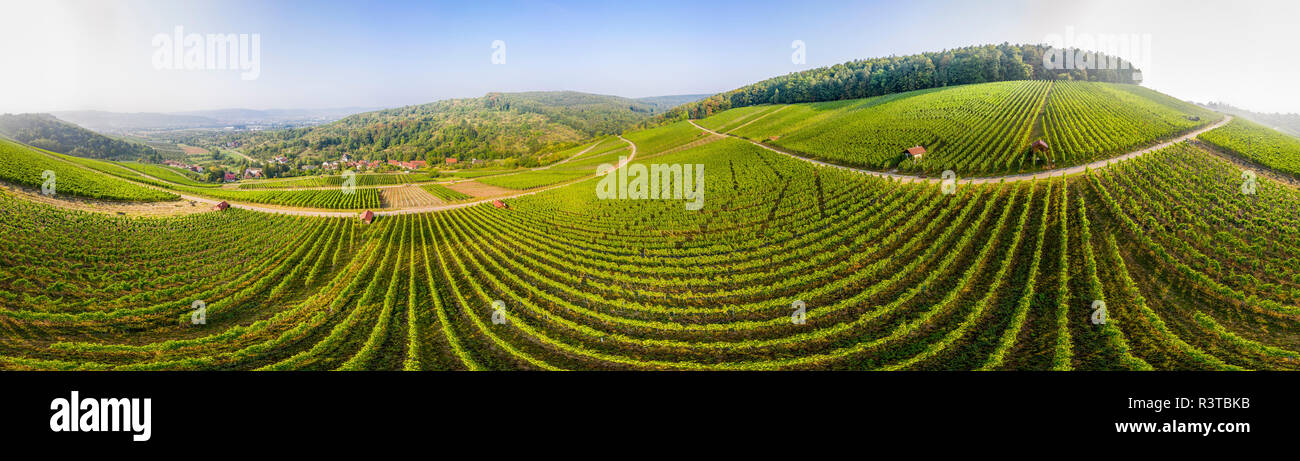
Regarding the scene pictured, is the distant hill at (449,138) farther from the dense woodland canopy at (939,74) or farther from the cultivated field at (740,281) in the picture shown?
the cultivated field at (740,281)

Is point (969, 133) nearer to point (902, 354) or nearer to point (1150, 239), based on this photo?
point (1150, 239)

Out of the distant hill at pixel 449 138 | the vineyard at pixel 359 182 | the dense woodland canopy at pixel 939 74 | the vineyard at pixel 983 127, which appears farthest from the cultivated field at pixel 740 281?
the distant hill at pixel 449 138

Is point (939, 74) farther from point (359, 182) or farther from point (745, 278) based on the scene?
point (359, 182)

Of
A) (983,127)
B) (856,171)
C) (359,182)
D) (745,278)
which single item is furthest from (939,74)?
(359,182)

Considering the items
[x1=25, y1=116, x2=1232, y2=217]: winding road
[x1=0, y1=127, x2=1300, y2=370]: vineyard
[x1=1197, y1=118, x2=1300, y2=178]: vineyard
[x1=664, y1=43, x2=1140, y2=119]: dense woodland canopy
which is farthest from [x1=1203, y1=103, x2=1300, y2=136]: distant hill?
[x1=0, y1=127, x2=1300, y2=370]: vineyard

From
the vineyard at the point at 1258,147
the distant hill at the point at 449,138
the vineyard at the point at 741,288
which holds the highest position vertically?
the distant hill at the point at 449,138
